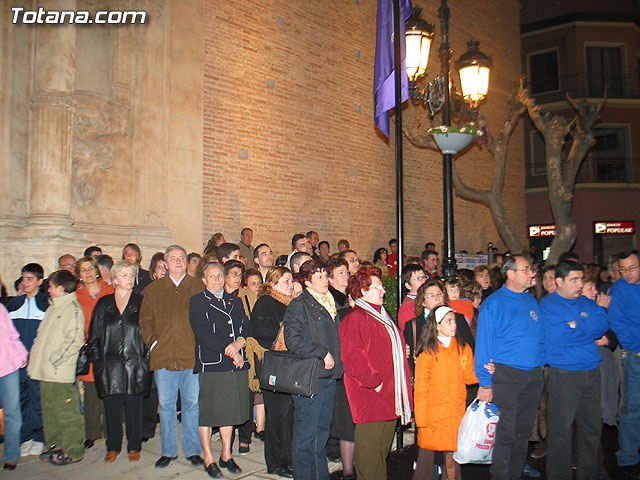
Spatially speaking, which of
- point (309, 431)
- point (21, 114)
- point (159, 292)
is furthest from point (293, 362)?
point (21, 114)

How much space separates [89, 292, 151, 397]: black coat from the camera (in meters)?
5.78

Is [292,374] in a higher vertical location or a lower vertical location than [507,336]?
lower

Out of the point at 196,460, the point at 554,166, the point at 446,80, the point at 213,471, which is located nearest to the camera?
the point at 213,471

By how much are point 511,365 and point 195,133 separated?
29.4 ft

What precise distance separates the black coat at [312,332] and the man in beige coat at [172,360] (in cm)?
148

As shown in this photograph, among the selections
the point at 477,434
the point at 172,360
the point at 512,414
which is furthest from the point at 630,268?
the point at 172,360

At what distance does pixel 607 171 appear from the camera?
26.2 metres

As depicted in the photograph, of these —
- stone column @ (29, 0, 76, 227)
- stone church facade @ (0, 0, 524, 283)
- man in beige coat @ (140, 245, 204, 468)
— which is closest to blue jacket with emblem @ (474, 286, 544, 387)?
man in beige coat @ (140, 245, 204, 468)

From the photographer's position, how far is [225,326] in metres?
5.62

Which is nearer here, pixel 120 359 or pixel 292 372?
pixel 292 372

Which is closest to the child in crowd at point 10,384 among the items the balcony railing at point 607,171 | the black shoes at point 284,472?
the black shoes at point 284,472

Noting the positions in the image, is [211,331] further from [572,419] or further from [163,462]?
[572,419]

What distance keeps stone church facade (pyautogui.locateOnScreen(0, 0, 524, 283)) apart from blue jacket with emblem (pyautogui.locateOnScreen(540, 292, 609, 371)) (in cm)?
756

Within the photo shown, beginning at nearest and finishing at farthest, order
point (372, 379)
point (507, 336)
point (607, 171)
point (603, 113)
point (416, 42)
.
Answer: point (372, 379)
point (507, 336)
point (416, 42)
point (603, 113)
point (607, 171)
